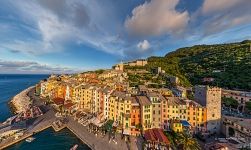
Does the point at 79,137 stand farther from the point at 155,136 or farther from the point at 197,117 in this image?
the point at 197,117

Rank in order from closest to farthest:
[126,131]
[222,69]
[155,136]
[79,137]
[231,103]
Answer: [155,136] < [126,131] < [79,137] < [231,103] < [222,69]

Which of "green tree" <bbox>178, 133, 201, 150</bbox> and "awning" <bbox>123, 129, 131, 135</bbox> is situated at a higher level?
"awning" <bbox>123, 129, 131, 135</bbox>

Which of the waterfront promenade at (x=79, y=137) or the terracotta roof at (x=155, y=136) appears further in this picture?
the waterfront promenade at (x=79, y=137)

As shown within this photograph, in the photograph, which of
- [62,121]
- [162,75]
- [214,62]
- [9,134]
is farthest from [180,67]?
[9,134]

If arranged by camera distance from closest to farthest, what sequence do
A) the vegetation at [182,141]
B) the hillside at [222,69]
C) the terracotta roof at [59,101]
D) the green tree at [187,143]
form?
the green tree at [187,143], the vegetation at [182,141], the terracotta roof at [59,101], the hillside at [222,69]

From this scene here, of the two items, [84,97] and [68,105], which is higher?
[84,97]

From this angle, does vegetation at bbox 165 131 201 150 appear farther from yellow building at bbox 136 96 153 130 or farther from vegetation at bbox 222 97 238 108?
vegetation at bbox 222 97 238 108

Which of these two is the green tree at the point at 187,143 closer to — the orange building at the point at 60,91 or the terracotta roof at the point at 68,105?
the terracotta roof at the point at 68,105

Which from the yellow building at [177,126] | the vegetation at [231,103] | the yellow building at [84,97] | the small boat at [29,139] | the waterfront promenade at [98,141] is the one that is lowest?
the small boat at [29,139]

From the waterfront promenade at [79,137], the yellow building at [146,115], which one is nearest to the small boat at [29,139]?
the waterfront promenade at [79,137]

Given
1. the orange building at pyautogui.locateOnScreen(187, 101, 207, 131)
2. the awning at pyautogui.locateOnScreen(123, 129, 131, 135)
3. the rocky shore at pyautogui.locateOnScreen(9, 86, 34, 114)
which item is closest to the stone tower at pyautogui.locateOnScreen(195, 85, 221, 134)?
the orange building at pyautogui.locateOnScreen(187, 101, 207, 131)

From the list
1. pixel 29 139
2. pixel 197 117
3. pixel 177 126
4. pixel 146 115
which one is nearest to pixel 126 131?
pixel 146 115

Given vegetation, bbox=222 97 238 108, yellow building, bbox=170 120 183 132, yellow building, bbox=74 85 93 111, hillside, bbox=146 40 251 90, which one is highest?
hillside, bbox=146 40 251 90

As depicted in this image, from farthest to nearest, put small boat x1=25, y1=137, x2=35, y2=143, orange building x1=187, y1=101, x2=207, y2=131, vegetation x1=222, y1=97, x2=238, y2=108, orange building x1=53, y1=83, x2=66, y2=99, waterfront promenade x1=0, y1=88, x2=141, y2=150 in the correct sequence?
orange building x1=53, y1=83, x2=66, y2=99, vegetation x1=222, y1=97, x2=238, y2=108, orange building x1=187, y1=101, x2=207, y2=131, small boat x1=25, y1=137, x2=35, y2=143, waterfront promenade x1=0, y1=88, x2=141, y2=150
